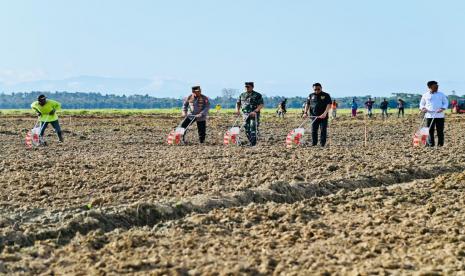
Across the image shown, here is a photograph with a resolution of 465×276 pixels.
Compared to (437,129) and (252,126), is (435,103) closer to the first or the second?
(437,129)

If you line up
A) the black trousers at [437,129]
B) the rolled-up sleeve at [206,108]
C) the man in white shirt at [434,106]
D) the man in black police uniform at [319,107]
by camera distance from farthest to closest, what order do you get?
the rolled-up sleeve at [206,108], the man in black police uniform at [319,107], the black trousers at [437,129], the man in white shirt at [434,106]

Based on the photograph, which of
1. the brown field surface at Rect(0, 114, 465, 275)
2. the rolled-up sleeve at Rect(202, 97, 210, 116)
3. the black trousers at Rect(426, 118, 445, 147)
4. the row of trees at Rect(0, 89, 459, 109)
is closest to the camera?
the brown field surface at Rect(0, 114, 465, 275)

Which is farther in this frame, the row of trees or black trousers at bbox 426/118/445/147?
the row of trees

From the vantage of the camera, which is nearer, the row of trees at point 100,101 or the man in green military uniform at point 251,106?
the man in green military uniform at point 251,106

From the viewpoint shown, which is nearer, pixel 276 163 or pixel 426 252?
pixel 426 252

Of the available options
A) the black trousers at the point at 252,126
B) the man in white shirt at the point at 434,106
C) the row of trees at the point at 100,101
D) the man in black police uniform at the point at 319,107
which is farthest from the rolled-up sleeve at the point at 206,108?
the row of trees at the point at 100,101

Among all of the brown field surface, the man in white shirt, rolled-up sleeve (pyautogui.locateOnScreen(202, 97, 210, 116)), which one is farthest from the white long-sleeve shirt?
rolled-up sleeve (pyautogui.locateOnScreen(202, 97, 210, 116))

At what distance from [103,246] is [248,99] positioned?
34.4 feet

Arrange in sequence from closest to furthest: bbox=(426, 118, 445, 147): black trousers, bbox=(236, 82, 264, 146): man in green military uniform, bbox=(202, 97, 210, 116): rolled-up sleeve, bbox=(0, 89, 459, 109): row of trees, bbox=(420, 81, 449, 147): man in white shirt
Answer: bbox=(420, 81, 449, 147): man in white shirt → bbox=(426, 118, 445, 147): black trousers → bbox=(236, 82, 264, 146): man in green military uniform → bbox=(202, 97, 210, 116): rolled-up sleeve → bbox=(0, 89, 459, 109): row of trees

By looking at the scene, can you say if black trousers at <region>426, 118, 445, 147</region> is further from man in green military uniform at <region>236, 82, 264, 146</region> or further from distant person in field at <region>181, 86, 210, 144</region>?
distant person in field at <region>181, 86, 210, 144</region>

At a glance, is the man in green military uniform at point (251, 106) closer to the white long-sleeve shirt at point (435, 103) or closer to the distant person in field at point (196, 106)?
the distant person in field at point (196, 106)

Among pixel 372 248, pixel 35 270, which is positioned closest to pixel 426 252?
pixel 372 248

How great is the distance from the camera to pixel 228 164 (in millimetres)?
12258

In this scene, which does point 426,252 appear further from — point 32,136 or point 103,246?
point 32,136
